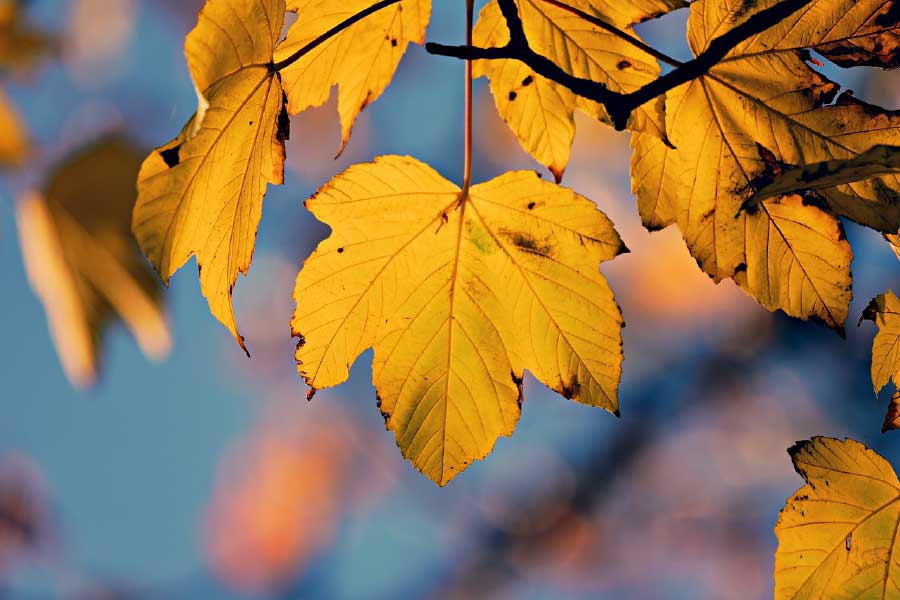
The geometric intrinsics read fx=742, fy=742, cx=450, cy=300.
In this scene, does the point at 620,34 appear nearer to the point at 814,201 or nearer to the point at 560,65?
the point at 560,65

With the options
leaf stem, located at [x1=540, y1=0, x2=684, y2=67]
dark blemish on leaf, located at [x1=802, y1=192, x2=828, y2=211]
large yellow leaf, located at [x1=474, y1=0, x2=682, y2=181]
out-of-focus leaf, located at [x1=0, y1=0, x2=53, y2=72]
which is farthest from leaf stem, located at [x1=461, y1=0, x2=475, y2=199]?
out-of-focus leaf, located at [x1=0, y1=0, x2=53, y2=72]

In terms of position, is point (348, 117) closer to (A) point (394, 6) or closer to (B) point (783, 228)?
(A) point (394, 6)

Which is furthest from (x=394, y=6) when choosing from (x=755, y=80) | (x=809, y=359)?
(x=809, y=359)

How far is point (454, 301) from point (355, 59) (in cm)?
29

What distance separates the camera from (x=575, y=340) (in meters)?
0.75

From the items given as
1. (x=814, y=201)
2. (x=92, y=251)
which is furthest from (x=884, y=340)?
(x=92, y=251)

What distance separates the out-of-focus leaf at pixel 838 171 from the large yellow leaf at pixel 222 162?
42cm

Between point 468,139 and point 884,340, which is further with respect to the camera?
point 468,139

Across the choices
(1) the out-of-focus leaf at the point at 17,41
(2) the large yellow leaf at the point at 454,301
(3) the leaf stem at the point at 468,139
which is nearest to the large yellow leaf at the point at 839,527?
(2) the large yellow leaf at the point at 454,301

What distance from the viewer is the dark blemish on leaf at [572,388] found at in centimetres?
74

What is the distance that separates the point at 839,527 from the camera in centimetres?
70

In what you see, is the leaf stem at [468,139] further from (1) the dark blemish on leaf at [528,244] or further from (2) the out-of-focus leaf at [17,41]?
(2) the out-of-focus leaf at [17,41]

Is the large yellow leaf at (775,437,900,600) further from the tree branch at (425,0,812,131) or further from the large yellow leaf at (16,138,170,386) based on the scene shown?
the large yellow leaf at (16,138,170,386)

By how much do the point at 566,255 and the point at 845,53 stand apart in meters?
0.31
